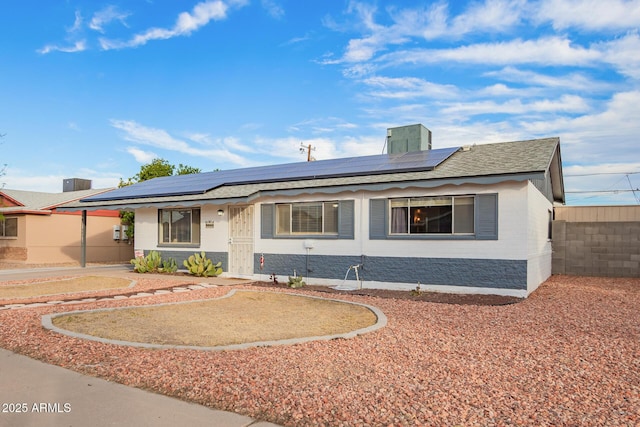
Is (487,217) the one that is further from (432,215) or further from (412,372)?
(412,372)

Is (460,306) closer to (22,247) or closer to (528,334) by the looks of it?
(528,334)

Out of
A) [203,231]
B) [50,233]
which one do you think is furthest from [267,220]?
[50,233]

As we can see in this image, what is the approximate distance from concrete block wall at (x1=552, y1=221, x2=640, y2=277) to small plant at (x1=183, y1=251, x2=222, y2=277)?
42.1ft

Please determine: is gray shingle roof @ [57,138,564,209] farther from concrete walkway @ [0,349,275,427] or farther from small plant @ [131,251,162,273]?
concrete walkway @ [0,349,275,427]

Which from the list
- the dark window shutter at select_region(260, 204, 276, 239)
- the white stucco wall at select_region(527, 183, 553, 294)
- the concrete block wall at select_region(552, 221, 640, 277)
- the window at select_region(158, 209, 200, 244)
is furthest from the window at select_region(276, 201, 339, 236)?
the concrete block wall at select_region(552, 221, 640, 277)

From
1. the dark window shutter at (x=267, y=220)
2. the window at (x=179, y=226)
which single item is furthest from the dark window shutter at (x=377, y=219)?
the window at (x=179, y=226)

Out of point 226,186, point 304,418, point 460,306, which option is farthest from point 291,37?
point 304,418

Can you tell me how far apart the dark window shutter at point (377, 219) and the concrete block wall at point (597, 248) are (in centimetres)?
838

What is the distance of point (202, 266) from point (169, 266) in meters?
2.12

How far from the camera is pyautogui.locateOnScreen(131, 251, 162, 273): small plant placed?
17656 millimetres

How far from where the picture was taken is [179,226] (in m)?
18.1

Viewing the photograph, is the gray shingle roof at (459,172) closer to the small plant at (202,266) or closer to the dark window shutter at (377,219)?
the dark window shutter at (377,219)

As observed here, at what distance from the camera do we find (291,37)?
16.5 m

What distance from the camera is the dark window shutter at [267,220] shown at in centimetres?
1522
